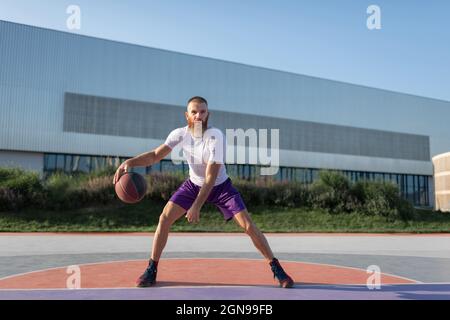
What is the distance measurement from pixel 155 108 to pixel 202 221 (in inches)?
688

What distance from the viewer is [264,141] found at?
3794 cm

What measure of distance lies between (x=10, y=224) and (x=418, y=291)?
15.7 meters

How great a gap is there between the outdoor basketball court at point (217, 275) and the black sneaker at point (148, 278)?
0.10m

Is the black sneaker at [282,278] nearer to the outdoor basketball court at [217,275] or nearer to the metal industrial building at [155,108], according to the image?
the outdoor basketball court at [217,275]

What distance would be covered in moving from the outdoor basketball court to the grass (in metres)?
7.25

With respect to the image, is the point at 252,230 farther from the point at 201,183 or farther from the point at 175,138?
the point at 175,138

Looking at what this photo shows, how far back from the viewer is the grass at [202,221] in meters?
16.8

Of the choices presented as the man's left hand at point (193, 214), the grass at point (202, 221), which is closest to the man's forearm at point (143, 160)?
the man's left hand at point (193, 214)

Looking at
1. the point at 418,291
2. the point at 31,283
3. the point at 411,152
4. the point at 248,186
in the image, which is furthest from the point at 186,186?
the point at 411,152

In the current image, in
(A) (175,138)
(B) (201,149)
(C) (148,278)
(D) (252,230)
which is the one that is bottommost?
(C) (148,278)

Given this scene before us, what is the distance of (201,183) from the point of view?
552cm

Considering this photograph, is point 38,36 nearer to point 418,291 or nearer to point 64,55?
point 64,55

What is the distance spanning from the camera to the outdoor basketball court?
15.7 feet

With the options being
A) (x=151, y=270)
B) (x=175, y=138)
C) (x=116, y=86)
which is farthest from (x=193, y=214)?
(x=116, y=86)
